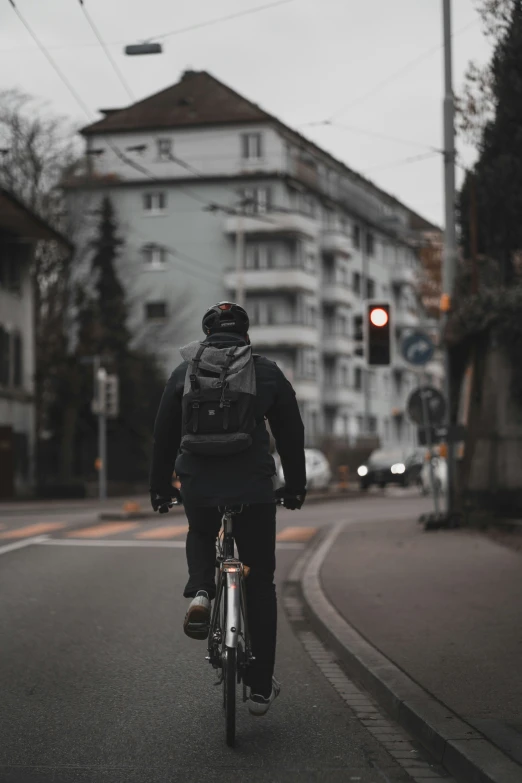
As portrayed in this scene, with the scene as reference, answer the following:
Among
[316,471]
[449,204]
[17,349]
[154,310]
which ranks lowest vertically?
[316,471]

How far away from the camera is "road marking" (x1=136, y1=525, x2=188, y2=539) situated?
67.7ft

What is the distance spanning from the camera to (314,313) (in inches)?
2904

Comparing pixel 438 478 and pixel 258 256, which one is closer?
pixel 438 478

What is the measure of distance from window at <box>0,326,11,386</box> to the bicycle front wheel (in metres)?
36.9

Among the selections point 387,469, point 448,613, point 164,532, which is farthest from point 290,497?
point 387,469

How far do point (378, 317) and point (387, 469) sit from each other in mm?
31001

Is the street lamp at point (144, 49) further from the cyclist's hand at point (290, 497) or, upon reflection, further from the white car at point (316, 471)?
the white car at point (316, 471)

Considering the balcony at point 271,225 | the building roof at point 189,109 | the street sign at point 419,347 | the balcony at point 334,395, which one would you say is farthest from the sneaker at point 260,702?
the balcony at point 334,395

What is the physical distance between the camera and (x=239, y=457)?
6195mm

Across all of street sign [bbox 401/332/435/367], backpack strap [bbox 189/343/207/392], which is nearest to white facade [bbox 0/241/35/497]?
street sign [bbox 401/332/435/367]

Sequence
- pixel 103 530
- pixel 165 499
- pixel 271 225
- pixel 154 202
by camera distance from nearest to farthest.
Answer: pixel 165 499 < pixel 103 530 < pixel 271 225 < pixel 154 202

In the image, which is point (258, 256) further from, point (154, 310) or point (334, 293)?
point (334, 293)

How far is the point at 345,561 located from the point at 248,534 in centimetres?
920

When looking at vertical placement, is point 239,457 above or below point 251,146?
below
